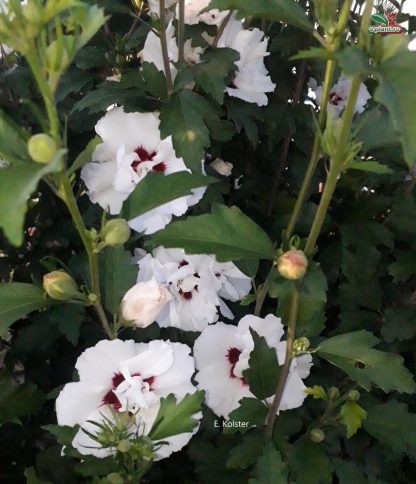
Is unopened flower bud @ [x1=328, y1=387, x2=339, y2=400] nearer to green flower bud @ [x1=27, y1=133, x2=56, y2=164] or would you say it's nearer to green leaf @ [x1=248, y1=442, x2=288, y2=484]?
green leaf @ [x1=248, y1=442, x2=288, y2=484]

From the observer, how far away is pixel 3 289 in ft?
2.06

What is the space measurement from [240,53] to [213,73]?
9 cm

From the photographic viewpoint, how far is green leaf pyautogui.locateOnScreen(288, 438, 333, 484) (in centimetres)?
70

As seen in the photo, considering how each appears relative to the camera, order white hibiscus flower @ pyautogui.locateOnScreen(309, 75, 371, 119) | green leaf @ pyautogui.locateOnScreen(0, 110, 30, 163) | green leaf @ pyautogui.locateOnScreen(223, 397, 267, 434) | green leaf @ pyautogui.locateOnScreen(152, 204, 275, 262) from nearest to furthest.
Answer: green leaf @ pyautogui.locateOnScreen(0, 110, 30, 163), green leaf @ pyautogui.locateOnScreen(152, 204, 275, 262), green leaf @ pyautogui.locateOnScreen(223, 397, 267, 434), white hibiscus flower @ pyautogui.locateOnScreen(309, 75, 371, 119)

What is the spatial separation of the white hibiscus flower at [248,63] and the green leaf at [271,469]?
0.42 meters

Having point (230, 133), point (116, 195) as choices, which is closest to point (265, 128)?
point (230, 133)

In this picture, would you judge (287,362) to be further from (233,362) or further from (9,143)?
(9,143)

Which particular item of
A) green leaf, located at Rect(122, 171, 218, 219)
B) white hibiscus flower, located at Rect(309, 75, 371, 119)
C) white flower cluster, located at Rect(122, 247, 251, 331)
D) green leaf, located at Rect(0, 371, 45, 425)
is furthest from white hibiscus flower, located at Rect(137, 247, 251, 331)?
white hibiscus flower, located at Rect(309, 75, 371, 119)

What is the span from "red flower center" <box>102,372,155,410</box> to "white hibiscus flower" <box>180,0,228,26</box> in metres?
0.44

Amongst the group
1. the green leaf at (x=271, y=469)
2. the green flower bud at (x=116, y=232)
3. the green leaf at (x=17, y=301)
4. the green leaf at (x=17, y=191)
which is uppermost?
the green leaf at (x=17, y=191)

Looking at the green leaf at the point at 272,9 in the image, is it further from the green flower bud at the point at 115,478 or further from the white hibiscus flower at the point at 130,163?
the green flower bud at the point at 115,478

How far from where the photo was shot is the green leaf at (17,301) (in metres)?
0.62

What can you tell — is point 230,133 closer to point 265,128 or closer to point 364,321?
point 265,128

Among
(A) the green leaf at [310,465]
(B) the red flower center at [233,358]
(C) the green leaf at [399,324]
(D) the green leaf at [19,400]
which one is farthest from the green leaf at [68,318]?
(C) the green leaf at [399,324]
